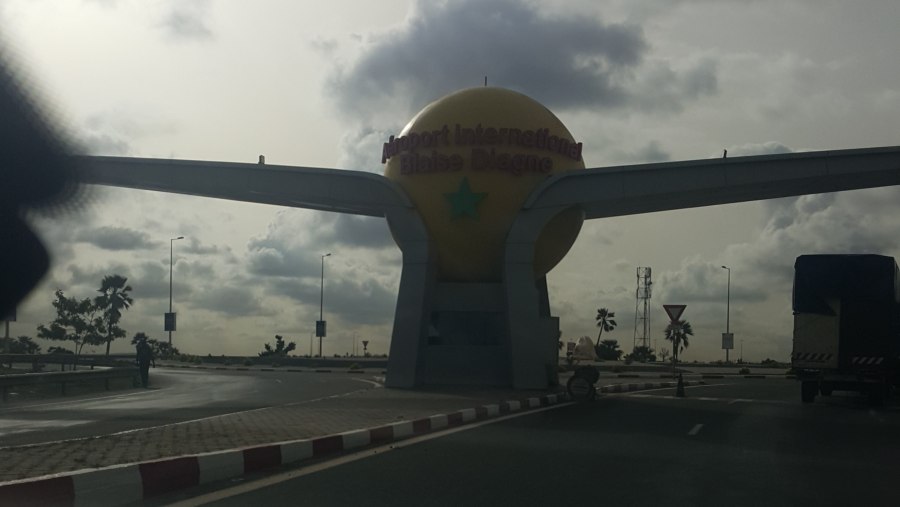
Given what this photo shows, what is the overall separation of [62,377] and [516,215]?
13.5 meters

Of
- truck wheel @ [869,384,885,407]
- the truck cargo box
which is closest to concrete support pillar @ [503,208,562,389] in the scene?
the truck cargo box

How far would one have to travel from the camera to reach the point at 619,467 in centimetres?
1124

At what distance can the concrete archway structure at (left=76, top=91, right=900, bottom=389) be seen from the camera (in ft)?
90.6

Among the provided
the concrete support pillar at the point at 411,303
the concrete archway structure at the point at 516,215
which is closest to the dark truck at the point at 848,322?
the concrete archway structure at the point at 516,215

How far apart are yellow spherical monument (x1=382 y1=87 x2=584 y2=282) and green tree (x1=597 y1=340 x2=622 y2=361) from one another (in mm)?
63972

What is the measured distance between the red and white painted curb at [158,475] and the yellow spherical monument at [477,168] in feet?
51.7

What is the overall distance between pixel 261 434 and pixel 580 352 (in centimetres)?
3365

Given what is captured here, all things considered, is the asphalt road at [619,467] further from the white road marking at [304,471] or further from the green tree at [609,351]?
the green tree at [609,351]

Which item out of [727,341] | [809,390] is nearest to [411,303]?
[809,390]

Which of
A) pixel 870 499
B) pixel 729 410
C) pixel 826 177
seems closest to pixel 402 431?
pixel 870 499

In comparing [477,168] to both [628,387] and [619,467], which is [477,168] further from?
[619,467]

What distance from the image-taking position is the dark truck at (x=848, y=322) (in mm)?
25203

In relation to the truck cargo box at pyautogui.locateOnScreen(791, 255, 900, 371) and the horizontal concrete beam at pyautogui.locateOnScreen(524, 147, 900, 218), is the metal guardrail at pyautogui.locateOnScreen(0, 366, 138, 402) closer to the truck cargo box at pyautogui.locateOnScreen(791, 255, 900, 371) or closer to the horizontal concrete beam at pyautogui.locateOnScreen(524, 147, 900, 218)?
the horizontal concrete beam at pyautogui.locateOnScreen(524, 147, 900, 218)

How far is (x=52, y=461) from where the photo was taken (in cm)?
1010
